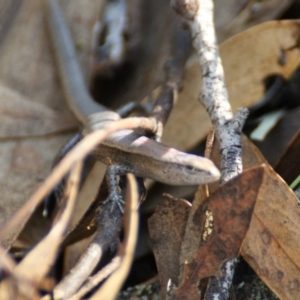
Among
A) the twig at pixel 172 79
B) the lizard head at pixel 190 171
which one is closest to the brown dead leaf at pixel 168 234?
the lizard head at pixel 190 171

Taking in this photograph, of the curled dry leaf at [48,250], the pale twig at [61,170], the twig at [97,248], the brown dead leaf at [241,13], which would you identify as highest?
the brown dead leaf at [241,13]

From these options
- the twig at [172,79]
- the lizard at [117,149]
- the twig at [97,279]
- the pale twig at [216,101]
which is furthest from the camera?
the twig at [172,79]

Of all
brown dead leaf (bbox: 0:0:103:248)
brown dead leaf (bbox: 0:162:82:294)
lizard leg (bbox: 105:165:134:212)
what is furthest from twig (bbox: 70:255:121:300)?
brown dead leaf (bbox: 0:0:103:248)

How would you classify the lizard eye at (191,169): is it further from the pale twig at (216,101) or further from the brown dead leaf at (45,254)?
the brown dead leaf at (45,254)

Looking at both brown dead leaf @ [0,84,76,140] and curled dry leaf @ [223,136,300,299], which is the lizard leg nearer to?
curled dry leaf @ [223,136,300,299]

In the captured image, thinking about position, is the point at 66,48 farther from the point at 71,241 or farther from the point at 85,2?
the point at 71,241

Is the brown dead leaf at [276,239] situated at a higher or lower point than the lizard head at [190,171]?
lower

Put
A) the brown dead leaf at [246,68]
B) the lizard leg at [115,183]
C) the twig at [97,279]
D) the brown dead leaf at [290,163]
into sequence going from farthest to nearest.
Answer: the brown dead leaf at [246,68], the brown dead leaf at [290,163], the lizard leg at [115,183], the twig at [97,279]
